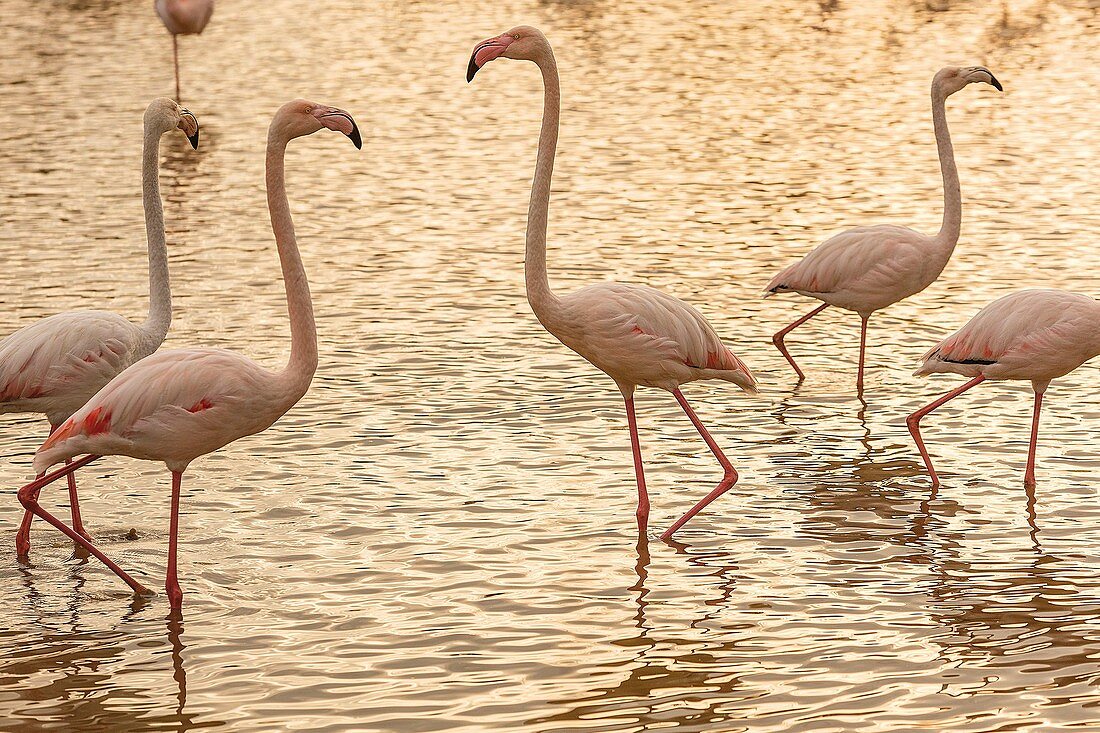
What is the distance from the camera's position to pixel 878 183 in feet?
47.6

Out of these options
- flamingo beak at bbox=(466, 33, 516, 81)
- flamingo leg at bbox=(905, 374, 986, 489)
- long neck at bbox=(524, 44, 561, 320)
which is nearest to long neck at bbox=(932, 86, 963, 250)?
flamingo leg at bbox=(905, 374, 986, 489)

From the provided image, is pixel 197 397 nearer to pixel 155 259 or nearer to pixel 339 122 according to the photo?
pixel 339 122

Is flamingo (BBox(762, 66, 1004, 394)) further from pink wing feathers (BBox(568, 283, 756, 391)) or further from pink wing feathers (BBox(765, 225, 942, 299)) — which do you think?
pink wing feathers (BBox(568, 283, 756, 391))

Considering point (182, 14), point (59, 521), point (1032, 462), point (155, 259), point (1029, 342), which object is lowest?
point (1032, 462)

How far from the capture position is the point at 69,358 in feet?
22.3

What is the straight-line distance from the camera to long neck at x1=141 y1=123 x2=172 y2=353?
283 inches

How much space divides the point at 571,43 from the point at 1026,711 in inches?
821

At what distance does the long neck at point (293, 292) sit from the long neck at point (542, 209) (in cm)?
113

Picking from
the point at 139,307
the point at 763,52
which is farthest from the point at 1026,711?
the point at 763,52

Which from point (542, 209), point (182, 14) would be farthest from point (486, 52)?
point (182, 14)

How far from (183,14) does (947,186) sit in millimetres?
14508

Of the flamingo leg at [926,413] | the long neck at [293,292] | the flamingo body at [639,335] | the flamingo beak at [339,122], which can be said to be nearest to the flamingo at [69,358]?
the long neck at [293,292]

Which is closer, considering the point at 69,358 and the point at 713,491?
the point at 69,358

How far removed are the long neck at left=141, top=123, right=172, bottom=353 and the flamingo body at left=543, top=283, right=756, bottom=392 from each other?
6.30 feet
